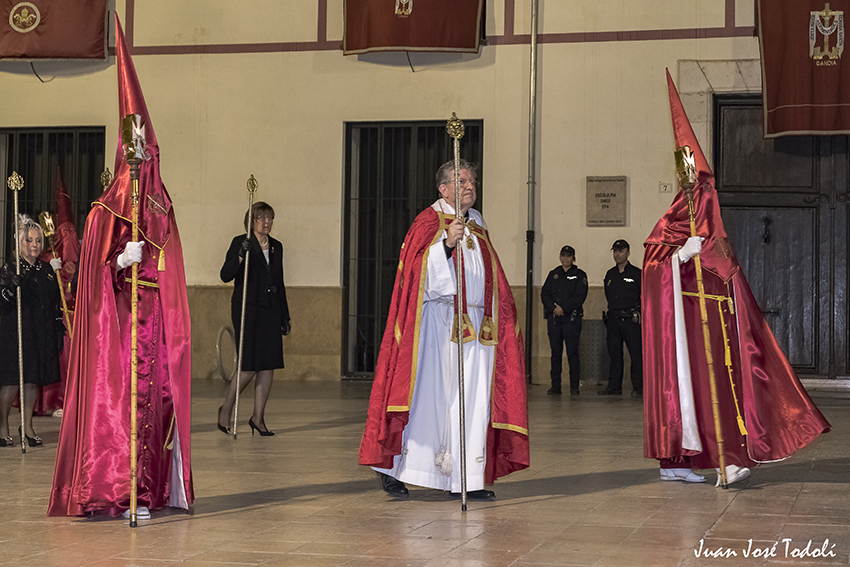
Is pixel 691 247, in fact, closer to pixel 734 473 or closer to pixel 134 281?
pixel 734 473

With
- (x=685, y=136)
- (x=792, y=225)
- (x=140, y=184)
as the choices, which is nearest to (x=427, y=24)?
(x=792, y=225)

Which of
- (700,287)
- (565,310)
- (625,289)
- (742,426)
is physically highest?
(700,287)

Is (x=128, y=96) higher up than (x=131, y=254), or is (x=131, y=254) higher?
(x=128, y=96)

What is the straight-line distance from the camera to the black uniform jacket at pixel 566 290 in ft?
43.1

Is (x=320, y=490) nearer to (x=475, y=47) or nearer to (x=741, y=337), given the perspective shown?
(x=741, y=337)

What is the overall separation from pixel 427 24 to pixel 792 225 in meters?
5.27

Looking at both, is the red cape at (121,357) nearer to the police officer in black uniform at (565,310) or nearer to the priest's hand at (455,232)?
the priest's hand at (455,232)

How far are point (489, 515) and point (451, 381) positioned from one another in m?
0.83

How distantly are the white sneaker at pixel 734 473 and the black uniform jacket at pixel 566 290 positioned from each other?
6729 millimetres

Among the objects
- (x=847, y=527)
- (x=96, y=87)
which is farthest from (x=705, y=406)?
(x=96, y=87)

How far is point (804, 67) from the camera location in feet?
43.4

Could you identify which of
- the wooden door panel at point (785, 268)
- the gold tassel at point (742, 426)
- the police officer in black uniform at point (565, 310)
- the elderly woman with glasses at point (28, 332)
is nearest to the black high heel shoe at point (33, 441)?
the elderly woman with glasses at point (28, 332)

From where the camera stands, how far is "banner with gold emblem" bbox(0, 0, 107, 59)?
14789 mm

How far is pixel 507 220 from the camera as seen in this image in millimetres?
14211
